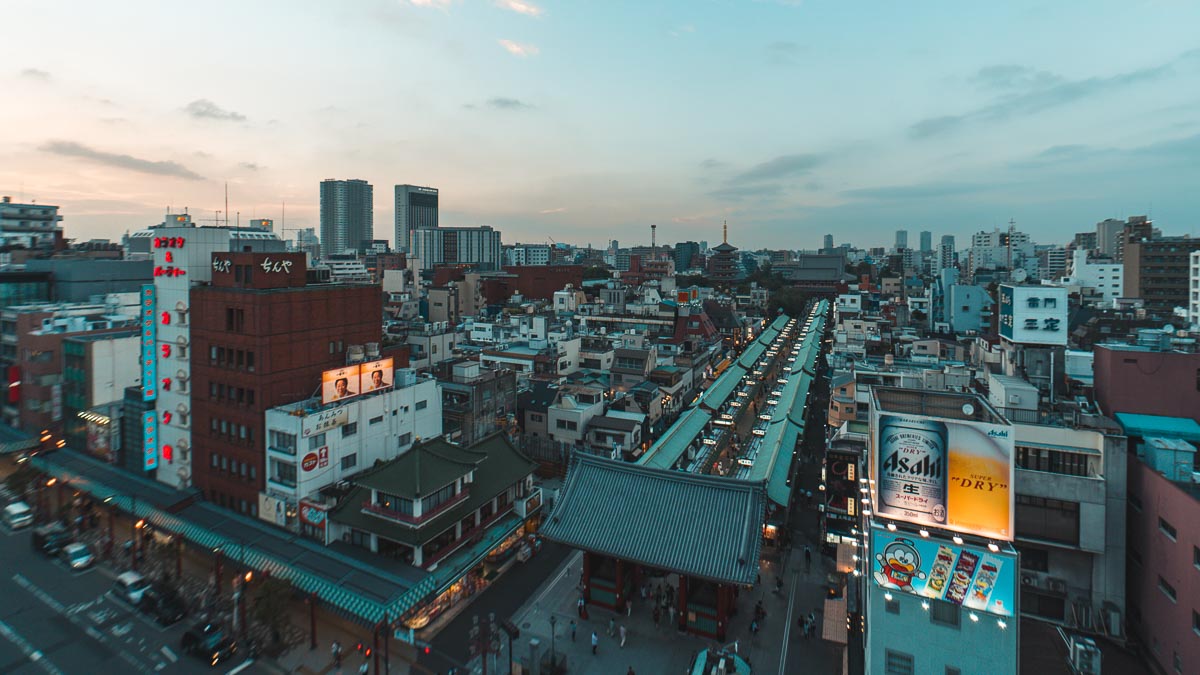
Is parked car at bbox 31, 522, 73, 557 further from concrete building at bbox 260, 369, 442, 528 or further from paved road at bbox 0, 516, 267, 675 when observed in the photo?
concrete building at bbox 260, 369, 442, 528

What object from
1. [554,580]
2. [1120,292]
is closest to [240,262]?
[554,580]

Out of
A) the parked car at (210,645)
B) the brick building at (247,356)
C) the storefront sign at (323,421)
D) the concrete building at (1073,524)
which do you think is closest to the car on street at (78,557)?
the brick building at (247,356)

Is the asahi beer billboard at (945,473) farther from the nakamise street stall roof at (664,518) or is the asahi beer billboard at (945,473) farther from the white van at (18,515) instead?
the white van at (18,515)

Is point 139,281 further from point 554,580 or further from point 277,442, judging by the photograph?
point 554,580

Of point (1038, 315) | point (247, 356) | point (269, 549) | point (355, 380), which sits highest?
point (1038, 315)

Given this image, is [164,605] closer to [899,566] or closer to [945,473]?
[899,566]

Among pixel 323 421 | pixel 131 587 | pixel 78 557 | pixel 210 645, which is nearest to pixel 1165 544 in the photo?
pixel 323 421
